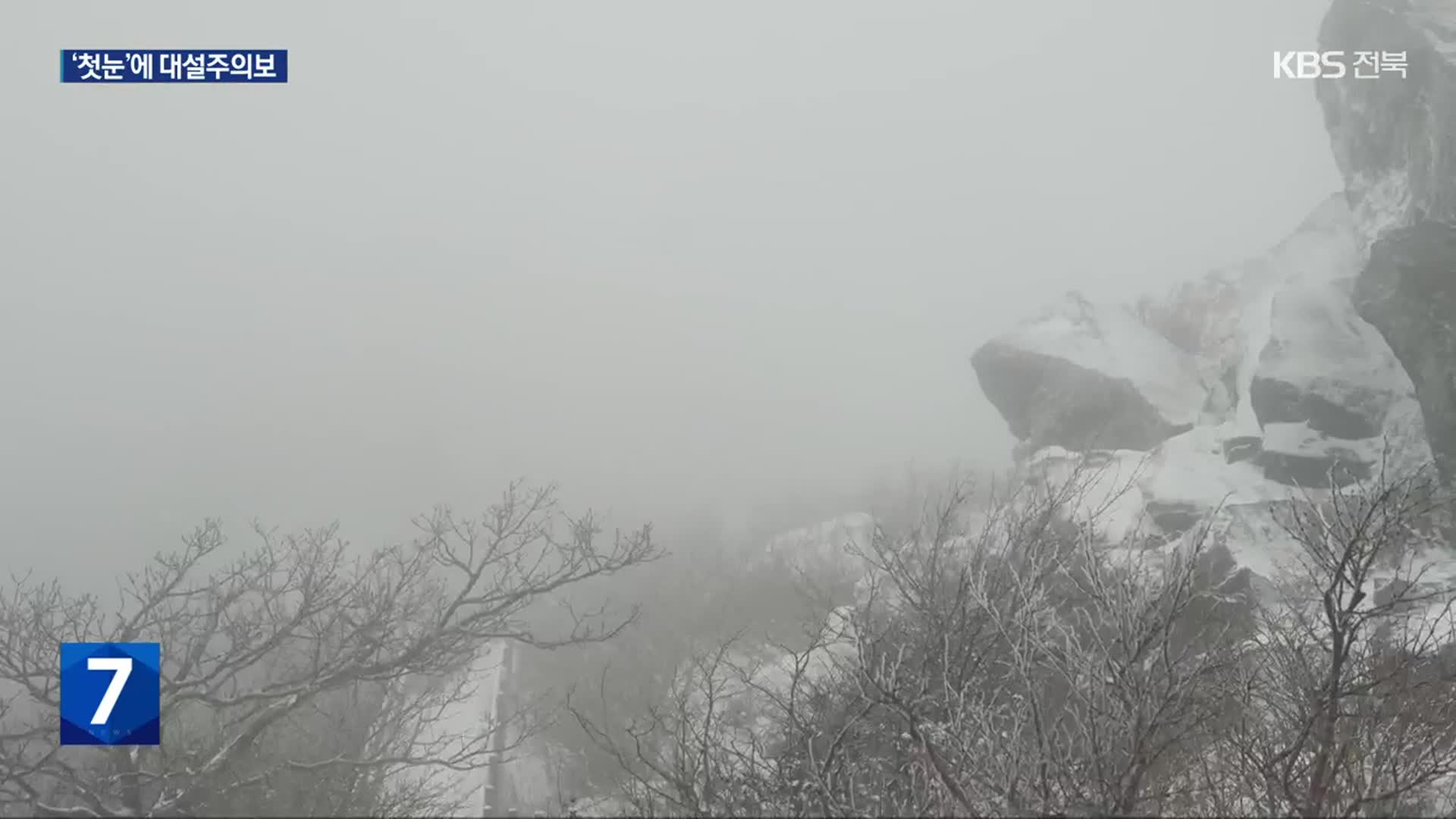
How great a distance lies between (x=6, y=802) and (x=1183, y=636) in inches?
640

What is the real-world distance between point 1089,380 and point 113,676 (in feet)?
82.0

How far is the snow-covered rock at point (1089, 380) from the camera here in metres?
25.0

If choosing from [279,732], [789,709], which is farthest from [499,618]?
[789,709]

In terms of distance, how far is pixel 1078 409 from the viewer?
2552 centimetres

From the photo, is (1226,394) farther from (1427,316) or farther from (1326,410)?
(1427,316)

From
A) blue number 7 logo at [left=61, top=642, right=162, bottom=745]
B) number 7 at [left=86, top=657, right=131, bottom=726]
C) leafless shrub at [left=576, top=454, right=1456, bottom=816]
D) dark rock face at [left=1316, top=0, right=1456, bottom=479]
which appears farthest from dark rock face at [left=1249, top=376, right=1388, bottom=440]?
number 7 at [left=86, top=657, right=131, bottom=726]

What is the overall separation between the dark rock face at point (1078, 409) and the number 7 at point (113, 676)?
2236 cm

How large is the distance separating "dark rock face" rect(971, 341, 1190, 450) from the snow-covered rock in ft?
0.08

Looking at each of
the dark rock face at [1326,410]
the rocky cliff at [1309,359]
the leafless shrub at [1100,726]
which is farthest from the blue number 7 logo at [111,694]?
the dark rock face at [1326,410]

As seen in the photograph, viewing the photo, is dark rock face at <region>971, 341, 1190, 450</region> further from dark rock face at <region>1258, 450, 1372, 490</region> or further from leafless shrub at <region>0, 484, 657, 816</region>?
leafless shrub at <region>0, 484, 657, 816</region>

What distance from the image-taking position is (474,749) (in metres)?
11.7

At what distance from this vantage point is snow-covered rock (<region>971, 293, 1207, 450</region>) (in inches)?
984

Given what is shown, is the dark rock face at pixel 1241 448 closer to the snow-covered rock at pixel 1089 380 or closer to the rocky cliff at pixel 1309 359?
the rocky cliff at pixel 1309 359

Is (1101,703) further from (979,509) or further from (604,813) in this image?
(979,509)
